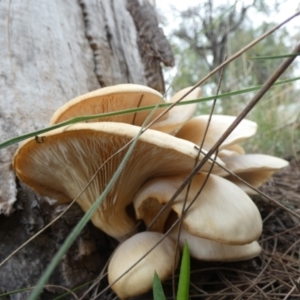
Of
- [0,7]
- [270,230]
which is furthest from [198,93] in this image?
[0,7]

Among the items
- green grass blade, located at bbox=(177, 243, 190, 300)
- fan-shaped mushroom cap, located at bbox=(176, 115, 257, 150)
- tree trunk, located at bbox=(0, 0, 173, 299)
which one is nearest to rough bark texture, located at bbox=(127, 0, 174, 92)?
tree trunk, located at bbox=(0, 0, 173, 299)

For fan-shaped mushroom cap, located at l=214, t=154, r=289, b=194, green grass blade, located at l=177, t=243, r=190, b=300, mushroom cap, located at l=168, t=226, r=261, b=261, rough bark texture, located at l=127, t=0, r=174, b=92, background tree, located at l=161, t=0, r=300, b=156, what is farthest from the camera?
background tree, located at l=161, t=0, r=300, b=156

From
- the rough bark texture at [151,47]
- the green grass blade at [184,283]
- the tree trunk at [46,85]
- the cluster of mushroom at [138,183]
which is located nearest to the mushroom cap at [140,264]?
the cluster of mushroom at [138,183]

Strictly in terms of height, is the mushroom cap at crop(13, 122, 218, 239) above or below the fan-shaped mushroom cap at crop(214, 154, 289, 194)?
above

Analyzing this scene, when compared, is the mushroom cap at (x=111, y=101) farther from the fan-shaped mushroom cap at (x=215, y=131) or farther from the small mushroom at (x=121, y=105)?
the fan-shaped mushroom cap at (x=215, y=131)

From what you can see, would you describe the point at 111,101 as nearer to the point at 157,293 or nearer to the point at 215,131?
the point at 215,131

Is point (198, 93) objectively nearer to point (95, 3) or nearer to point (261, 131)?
point (95, 3)

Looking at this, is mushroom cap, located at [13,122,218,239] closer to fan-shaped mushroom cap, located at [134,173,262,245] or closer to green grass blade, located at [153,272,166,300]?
fan-shaped mushroom cap, located at [134,173,262,245]

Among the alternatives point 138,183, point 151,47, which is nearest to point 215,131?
point 138,183
